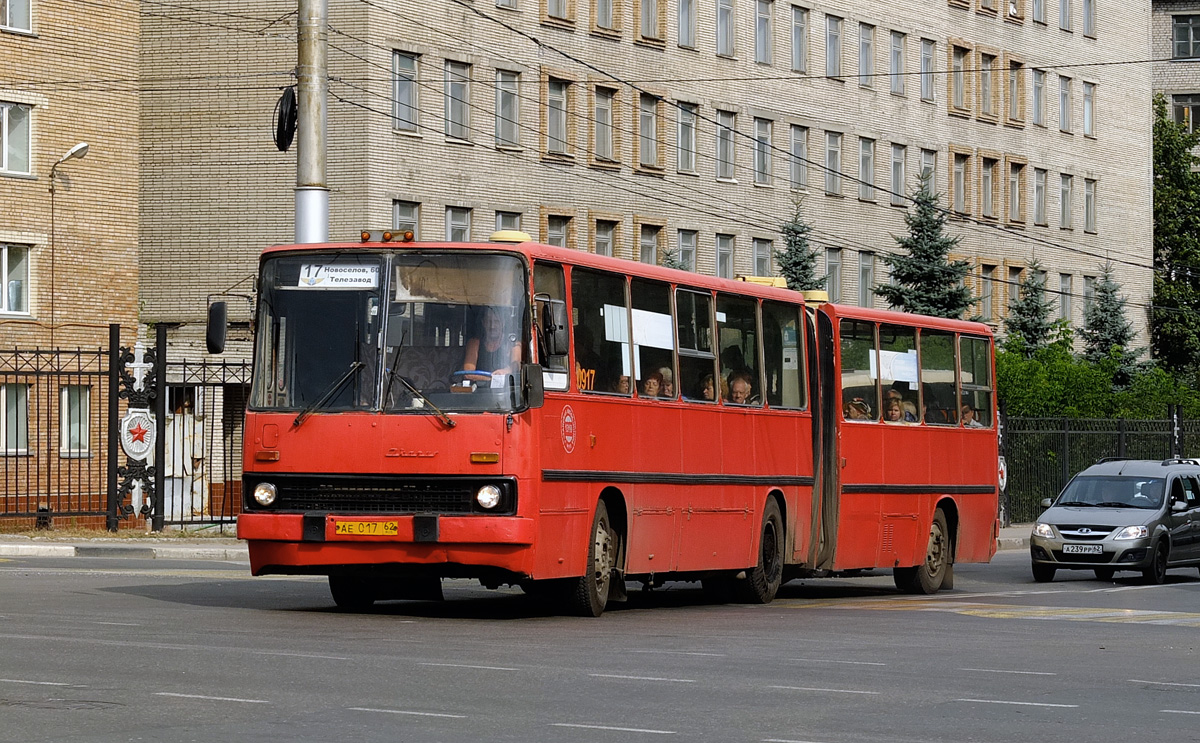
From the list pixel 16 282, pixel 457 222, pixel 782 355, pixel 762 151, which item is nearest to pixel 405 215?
Result: pixel 457 222

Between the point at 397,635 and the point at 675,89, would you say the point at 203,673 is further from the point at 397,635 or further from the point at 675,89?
the point at 675,89

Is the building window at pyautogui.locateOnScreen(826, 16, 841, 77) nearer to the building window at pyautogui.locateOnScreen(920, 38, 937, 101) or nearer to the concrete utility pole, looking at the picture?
the building window at pyautogui.locateOnScreen(920, 38, 937, 101)

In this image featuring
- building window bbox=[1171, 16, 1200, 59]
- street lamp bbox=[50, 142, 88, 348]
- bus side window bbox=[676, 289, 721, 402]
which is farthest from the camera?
building window bbox=[1171, 16, 1200, 59]

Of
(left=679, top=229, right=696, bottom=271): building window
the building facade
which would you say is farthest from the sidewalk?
(left=679, top=229, right=696, bottom=271): building window

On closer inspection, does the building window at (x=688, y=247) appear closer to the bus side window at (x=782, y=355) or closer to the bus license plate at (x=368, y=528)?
the bus side window at (x=782, y=355)

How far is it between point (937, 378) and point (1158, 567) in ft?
18.4

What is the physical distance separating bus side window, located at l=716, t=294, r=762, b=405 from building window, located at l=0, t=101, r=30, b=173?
24.8 meters

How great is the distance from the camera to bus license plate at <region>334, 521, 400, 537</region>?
1697 cm

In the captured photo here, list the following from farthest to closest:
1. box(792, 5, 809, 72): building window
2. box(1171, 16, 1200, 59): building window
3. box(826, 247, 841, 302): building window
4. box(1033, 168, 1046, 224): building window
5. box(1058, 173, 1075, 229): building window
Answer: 1. box(1171, 16, 1200, 59): building window
2. box(1058, 173, 1075, 229): building window
3. box(1033, 168, 1046, 224): building window
4. box(826, 247, 841, 302): building window
5. box(792, 5, 809, 72): building window

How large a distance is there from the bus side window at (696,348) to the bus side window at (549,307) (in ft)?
7.21

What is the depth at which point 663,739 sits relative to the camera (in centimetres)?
1009

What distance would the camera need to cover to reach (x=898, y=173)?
6669 cm

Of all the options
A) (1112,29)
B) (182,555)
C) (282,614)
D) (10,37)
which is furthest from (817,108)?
(282,614)

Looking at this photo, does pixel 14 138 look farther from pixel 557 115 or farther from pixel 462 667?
pixel 462 667
